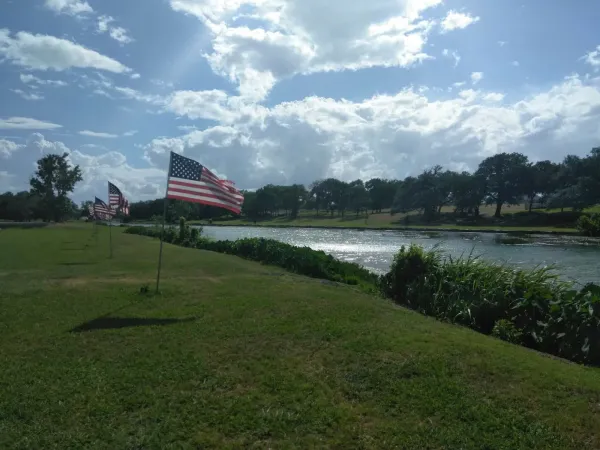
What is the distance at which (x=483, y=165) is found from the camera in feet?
300

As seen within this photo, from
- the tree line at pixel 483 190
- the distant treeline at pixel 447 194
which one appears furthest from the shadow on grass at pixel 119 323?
the tree line at pixel 483 190

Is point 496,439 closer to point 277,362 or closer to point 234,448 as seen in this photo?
point 234,448

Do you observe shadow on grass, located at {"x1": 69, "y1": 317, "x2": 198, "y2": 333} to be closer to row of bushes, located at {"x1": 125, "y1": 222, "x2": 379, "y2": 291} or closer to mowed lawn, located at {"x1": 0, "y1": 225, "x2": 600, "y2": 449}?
mowed lawn, located at {"x1": 0, "y1": 225, "x2": 600, "y2": 449}

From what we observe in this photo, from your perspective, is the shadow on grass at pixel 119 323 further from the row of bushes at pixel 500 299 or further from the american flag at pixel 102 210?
the american flag at pixel 102 210

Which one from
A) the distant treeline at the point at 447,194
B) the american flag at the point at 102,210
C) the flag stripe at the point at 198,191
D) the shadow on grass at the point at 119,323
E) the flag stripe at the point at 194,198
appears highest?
the distant treeline at the point at 447,194

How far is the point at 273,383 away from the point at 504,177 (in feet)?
292

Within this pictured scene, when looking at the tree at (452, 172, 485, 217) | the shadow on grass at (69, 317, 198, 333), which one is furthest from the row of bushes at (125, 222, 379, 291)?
the tree at (452, 172, 485, 217)

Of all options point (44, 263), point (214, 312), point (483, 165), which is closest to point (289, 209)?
point (483, 165)

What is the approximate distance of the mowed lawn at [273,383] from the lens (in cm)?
435

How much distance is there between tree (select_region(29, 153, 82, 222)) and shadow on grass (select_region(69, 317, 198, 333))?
65.3 m

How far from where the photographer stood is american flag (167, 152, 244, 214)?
10.3 meters

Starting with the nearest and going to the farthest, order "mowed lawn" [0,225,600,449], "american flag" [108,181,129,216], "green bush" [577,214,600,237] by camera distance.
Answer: "mowed lawn" [0,225,600,449] → "american flag" [108,181,129,216] → "green bush" [577,214,600,237]

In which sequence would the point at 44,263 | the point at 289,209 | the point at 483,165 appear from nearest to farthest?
the point at 44,263 < the point at 483,165 < the point at 289,209

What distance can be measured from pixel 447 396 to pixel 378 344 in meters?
1.72
